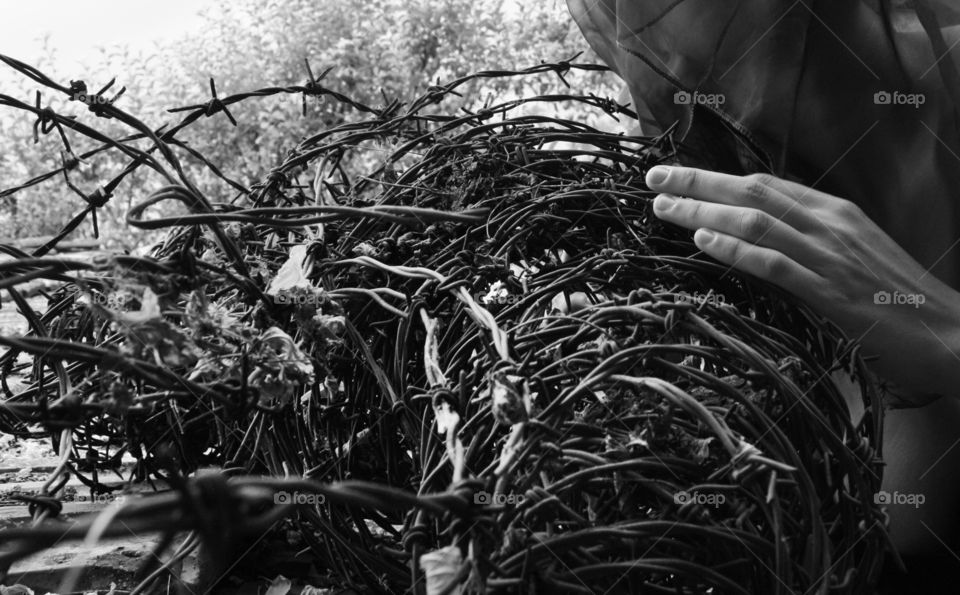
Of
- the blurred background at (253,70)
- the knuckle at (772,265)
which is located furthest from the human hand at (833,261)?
the blurred background at (253,70)

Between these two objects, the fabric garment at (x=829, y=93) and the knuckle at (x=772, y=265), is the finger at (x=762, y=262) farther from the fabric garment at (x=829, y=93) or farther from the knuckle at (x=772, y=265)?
the fabric garment at (x=829, y=93)

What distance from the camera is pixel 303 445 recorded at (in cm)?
65

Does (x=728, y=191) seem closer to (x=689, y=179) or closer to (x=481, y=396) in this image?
(x=689, y=179)

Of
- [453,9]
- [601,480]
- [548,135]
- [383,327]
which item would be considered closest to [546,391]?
[601,480]

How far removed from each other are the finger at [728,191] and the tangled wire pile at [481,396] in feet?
0.12

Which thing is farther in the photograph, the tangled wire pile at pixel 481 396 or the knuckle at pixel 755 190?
the knuckle at pixel 755 190

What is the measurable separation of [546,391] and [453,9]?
474 centimetres

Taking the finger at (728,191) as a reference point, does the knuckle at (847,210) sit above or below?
below

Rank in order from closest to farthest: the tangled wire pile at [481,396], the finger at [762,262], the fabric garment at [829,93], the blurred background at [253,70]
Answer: the tangled wire pile at [481,396]
the finger at [762,262]
the fabric garment at [829,93]
the blurred background at [253,70]

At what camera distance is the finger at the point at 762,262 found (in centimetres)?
68

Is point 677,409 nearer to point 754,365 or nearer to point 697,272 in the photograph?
point 754,365

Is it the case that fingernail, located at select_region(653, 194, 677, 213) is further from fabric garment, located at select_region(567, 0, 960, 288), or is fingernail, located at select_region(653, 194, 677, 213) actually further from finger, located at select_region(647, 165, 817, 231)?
fabric garment, located at select_region(567, 0, 960, 288)

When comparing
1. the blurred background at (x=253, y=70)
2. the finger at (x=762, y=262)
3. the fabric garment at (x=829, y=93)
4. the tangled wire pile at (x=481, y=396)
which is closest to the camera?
the tangled wire pile at (x=481, y=396)

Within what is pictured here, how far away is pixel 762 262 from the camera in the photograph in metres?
0.68
